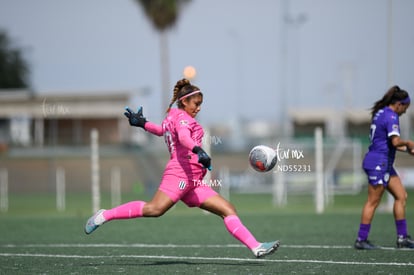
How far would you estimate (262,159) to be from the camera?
990cm

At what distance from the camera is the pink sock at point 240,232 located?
9523mm

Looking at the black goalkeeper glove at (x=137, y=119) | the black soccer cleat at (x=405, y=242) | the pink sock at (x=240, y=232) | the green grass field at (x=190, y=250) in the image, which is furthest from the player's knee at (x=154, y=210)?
the black soccer cleat at (x=405, y=242)

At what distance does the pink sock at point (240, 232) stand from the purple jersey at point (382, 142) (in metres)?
2.99

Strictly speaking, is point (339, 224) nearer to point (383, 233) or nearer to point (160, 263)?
point (383, 233)

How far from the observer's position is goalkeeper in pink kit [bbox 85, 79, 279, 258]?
31.3 ft

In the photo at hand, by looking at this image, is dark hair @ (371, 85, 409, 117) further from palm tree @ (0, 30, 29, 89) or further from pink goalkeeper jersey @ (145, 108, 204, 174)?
palm tree @ (0, 30, 29, 89)

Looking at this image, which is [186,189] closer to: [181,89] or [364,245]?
[181,89]

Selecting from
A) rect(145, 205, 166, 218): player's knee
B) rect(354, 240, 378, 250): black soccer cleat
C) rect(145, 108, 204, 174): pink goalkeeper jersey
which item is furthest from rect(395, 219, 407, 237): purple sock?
rect(145, 205, 166, 218): player's knee

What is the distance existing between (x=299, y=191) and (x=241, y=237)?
22.5m

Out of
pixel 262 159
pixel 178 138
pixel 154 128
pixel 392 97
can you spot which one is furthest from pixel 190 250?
pixel 392 97

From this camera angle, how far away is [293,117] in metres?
97.4

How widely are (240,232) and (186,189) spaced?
790mm

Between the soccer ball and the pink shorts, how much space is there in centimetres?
64

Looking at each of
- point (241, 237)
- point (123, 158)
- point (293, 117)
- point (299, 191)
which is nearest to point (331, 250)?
point (241, 237)
